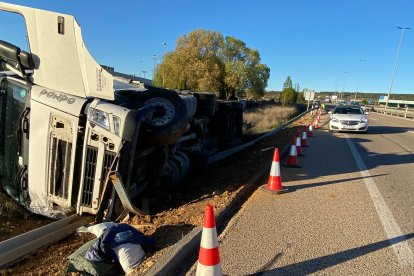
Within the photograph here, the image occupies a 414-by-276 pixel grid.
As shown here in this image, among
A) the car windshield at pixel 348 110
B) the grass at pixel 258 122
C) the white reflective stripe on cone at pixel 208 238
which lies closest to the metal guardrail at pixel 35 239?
the white reflective stripe on cone at pixel 208 238

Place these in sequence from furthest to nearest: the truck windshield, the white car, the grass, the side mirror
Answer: the grass
the white car
the truck windshield
the side mirror

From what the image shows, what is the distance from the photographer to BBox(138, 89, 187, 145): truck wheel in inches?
219

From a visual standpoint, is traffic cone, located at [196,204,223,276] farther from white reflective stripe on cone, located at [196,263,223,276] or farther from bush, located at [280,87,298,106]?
bush, located at [280,87,298,106]

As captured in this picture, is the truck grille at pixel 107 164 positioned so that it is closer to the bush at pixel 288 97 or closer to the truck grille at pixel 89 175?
the truck grille at pixel 89 175

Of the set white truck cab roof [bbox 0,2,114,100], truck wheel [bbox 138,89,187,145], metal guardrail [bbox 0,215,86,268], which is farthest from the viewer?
truck wheel [bbox 138,89,187,145]

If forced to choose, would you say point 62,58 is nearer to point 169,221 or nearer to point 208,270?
point 169,221

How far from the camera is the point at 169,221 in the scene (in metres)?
5.15

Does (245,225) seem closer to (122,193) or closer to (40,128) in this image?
(122,193)

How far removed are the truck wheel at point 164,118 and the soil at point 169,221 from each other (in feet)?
3.37

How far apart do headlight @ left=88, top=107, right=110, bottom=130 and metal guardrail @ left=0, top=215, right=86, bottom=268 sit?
4.21 ft

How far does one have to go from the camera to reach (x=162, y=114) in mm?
5938

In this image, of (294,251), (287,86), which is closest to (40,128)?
(294,251)

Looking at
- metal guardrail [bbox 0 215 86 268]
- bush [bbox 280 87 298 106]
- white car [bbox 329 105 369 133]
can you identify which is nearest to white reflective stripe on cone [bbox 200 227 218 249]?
metal guardrail [bbox 0 215 86 268]

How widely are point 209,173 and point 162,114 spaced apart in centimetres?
286
